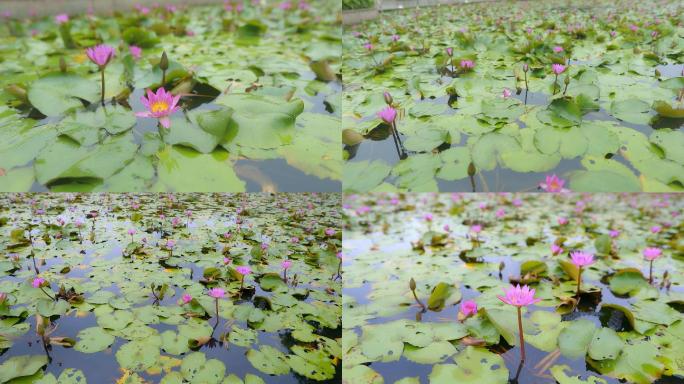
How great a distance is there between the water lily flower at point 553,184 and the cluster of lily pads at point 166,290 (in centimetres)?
53

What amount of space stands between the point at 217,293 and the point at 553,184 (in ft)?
2.85

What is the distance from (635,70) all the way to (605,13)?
0.78m

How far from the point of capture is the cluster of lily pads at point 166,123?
90cm

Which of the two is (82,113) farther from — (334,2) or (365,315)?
(334,2)

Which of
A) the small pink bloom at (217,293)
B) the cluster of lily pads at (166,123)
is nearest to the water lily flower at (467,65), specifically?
the cluster of lily pads at (166,123)

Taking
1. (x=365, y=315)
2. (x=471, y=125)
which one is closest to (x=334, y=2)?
(x=471, y=125)

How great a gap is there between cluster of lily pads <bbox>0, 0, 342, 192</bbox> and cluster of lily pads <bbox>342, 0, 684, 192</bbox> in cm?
14

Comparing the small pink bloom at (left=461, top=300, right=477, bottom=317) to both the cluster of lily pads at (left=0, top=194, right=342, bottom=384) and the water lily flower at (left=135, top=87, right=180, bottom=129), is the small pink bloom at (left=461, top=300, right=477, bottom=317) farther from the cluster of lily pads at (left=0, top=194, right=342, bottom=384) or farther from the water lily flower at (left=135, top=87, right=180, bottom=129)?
the water lily flower at (left=135, top=87, right=180, bottom=129)

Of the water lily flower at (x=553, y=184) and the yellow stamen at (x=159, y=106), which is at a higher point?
the yellow stamen at (x=159, y=106)

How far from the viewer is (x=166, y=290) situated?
1050 millimetres

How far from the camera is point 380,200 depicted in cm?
244

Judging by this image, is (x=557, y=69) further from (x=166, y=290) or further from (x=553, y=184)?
(x=166, y=290)

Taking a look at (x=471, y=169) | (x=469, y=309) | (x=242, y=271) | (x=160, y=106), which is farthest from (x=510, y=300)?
(x=160, y=106)

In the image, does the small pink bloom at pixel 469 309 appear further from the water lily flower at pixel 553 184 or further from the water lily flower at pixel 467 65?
the water lily flower at pixel 467 65
